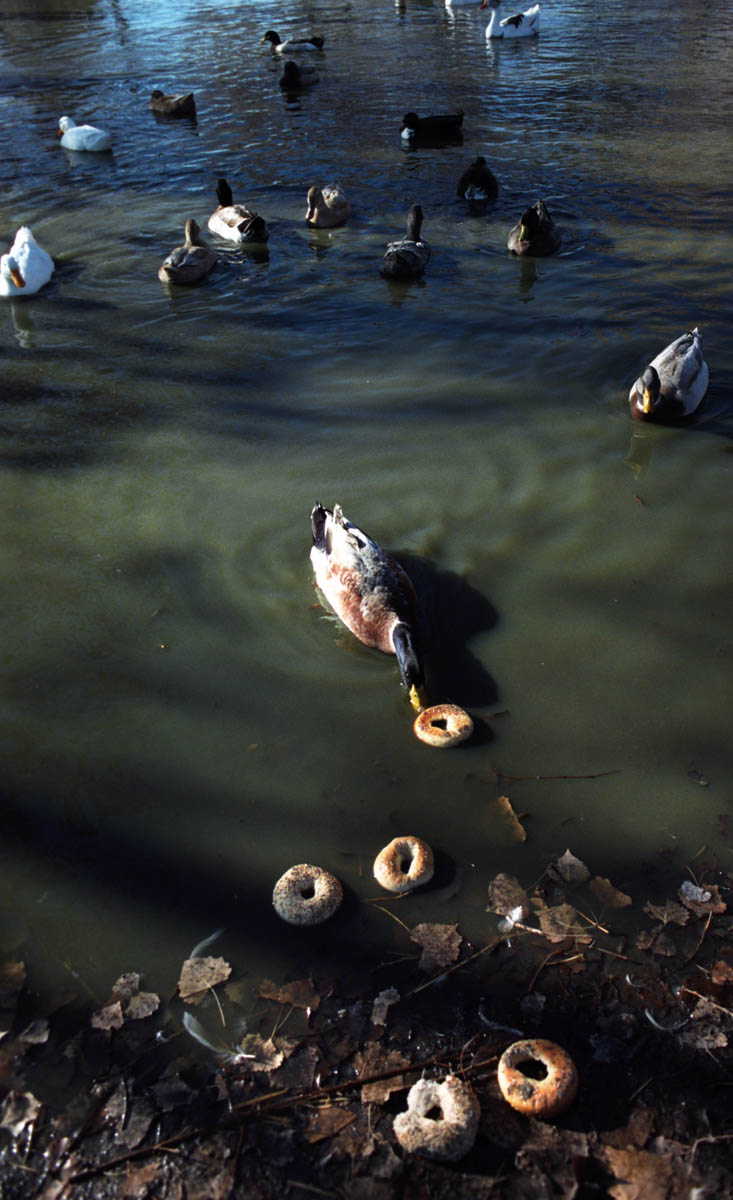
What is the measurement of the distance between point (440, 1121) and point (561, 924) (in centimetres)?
101

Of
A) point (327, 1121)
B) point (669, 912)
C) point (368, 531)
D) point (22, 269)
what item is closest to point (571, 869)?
point (669, 912)

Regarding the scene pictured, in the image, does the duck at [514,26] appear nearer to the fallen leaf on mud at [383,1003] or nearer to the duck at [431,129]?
the duck at [431,129]

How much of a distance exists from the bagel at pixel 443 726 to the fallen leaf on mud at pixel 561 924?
3.24ft

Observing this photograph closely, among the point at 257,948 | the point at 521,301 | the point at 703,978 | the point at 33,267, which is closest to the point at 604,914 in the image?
the point at 703,978

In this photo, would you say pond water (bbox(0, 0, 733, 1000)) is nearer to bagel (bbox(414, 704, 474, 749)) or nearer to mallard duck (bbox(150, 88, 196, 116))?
bagel (bbox(414, 704, 474, 749))

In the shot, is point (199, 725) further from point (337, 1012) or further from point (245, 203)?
point (245, 203)

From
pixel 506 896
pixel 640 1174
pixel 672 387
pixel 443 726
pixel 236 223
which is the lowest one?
pixel 640 1174

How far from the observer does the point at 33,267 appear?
9.44 metres

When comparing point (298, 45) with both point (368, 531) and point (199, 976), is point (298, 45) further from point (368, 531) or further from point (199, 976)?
point (199, 976)

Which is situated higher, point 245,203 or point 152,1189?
point 245,203

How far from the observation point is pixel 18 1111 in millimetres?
3000

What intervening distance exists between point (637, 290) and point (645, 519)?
457 centimetres

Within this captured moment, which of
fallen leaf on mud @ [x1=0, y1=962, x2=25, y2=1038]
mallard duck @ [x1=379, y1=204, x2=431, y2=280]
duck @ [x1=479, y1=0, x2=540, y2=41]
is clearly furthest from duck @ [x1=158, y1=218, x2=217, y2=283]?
duck @ [x1=479, y1=0, x2=540, y2=41]

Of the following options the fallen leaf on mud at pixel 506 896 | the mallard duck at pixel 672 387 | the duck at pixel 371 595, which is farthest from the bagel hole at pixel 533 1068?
the mallard duck at pixel 672 387
